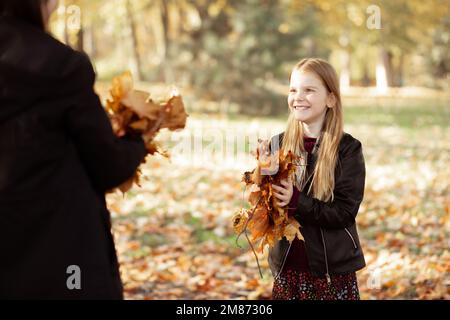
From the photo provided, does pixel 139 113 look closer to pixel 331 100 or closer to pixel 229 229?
pixel 331 100

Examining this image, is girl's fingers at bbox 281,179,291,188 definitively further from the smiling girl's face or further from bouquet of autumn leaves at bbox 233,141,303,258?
the smiling girl's face

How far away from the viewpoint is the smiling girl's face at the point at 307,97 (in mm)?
3232

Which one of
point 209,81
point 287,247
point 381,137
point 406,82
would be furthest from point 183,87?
point 406,82

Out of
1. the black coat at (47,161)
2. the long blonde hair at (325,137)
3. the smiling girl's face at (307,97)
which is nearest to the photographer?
the black coat at (47,161)

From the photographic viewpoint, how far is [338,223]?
3076mm

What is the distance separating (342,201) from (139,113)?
1223 millimetres

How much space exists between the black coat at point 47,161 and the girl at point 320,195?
3.60 ft

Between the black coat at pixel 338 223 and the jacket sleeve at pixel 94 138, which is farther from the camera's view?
the black coat at pixel 338 223

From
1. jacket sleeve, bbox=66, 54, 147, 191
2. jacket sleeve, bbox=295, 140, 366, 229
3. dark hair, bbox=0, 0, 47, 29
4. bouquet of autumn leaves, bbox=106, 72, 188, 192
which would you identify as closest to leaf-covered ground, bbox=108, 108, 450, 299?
jacket sleeve, bbox=295, 140, 366, 229

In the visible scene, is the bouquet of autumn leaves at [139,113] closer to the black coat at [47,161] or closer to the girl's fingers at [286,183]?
the black coat at [47,161]

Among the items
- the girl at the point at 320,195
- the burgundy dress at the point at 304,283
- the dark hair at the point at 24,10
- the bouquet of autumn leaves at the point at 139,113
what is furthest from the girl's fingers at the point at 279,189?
the dark hair at the point at 24,10

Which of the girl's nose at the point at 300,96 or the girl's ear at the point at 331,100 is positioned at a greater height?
the girl's nose at the point at 300,96

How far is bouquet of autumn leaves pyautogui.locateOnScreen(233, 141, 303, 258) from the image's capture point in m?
2.91

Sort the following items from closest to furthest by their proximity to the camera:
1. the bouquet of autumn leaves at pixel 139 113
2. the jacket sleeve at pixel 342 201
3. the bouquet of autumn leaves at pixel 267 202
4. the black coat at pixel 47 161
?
the black coat at pixel 47 161
the bouquet of autumn leaves at pixel 139 113
the bouquet of autumn leaves at pixel 267 202
the jacket sleeve at pixel 342 201
